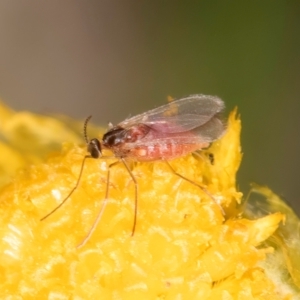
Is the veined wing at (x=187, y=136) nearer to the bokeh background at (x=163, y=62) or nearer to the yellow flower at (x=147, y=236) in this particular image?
the yellow flower at (x=147, y=236)

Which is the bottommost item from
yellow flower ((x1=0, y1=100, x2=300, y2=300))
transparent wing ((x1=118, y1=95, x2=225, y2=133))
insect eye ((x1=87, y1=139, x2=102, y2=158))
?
yellow flower ((x1=0, y1=100, x2=300, y2=300))

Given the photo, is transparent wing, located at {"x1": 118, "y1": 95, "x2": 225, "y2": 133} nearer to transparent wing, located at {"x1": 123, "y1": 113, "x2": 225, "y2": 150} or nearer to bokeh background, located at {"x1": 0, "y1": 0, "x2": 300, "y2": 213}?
transparent wing, located at {"x1": 123, "y1": 113, "x2": 225, "y2": 150}

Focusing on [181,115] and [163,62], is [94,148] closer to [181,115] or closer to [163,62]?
[181,115]

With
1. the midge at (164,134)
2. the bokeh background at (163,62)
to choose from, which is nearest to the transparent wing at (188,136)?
the midge at (164,134)

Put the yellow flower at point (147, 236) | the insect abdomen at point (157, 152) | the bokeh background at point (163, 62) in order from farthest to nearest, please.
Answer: the bokeh background at point (163, 62)
the insect abdomen at point (157, 152)
the yellow flower at point (147, 236)

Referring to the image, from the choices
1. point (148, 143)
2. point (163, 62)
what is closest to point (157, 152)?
point (148, 143)

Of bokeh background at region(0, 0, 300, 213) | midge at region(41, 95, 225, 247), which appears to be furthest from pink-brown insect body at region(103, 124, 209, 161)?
bokeh background at region(0, 0, 300, 213)
